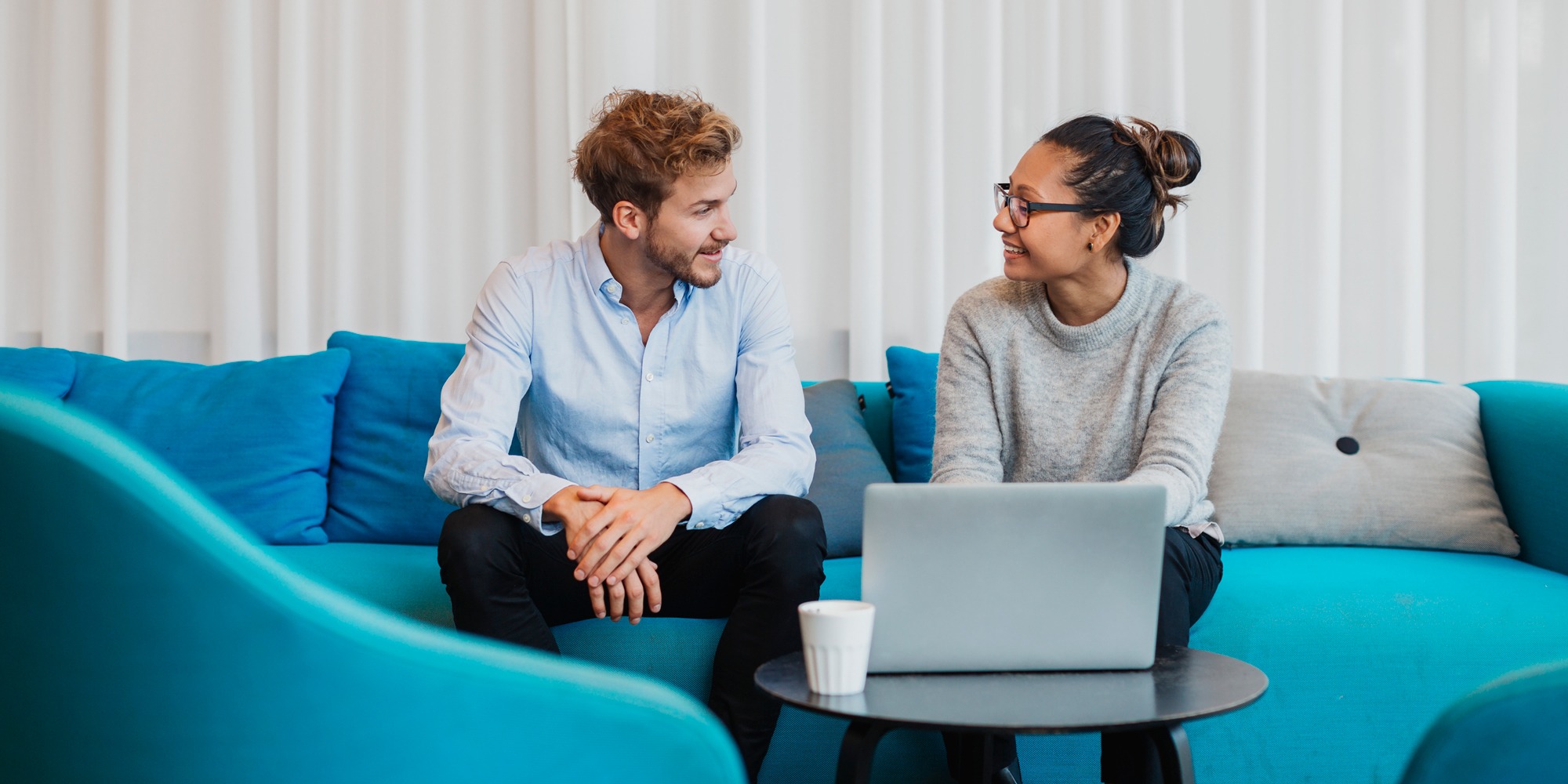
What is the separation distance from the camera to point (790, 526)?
1535 millimetres

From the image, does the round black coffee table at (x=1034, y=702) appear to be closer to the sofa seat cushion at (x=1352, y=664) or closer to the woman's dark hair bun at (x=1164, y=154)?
the sofa seat cushion at (x=1352, y=664)

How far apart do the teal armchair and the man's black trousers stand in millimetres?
860

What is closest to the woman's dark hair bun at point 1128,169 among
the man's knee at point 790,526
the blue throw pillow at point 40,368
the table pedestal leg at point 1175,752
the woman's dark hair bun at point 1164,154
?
the woman's dark hair bun at point 1164,154

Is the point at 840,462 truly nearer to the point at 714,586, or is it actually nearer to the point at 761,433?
the point at 761,433

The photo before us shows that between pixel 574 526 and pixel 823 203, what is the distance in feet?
4.41

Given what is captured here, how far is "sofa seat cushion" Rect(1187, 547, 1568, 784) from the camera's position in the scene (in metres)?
1.59

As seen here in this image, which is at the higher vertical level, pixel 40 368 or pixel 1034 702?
pixel 40 368

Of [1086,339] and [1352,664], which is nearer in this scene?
[1352,664]

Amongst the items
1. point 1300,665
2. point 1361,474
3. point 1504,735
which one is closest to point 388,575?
point 1300,665

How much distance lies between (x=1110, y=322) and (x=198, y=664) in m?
1.46

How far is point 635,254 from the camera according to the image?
1.84m

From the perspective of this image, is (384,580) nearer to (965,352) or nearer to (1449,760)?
(965,352)

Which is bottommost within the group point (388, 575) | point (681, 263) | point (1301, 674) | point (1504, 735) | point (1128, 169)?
point (1301, 674)

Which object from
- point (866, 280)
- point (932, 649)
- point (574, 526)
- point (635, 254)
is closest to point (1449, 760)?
point (932, 649)
